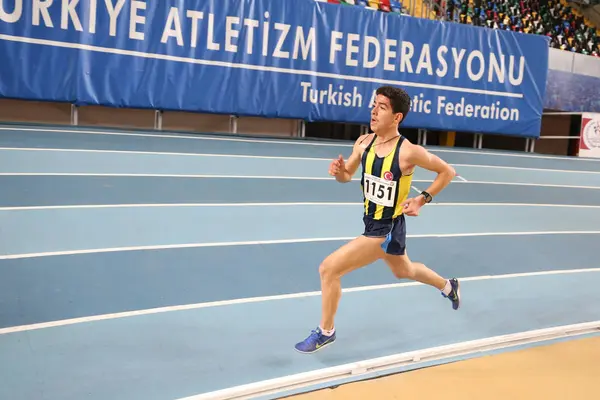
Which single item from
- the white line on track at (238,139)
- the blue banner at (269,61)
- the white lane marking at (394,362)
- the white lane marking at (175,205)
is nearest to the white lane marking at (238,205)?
the white lane marking at (175,205)

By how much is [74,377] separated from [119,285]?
1.30 meters

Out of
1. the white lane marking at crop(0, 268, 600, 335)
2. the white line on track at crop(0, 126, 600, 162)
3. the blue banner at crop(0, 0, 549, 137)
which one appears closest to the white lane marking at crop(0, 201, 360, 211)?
the white lane marking at crop(0, 268, 600, 335)

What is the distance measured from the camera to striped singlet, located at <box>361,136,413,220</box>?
11.0 feet

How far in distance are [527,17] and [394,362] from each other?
18.9 metres

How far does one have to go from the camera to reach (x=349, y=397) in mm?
2922

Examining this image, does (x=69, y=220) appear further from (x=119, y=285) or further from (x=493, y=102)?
(x=493, y=102)

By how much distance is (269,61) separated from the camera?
464 inches

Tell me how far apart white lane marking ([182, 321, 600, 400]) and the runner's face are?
1.26 metres

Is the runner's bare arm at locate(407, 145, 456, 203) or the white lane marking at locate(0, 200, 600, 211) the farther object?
the white lane marking at locate(0, 200, 600, 211)

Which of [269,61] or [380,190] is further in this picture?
[269,61]

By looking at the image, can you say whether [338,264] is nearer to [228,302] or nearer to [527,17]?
[228,302]

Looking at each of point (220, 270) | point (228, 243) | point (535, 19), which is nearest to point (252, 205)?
point (228, 243)

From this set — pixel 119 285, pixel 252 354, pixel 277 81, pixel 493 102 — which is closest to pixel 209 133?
pixel 277 81

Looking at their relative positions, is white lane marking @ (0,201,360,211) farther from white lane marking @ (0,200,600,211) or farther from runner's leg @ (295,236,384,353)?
runner's leg @ (295,236,384,353)
